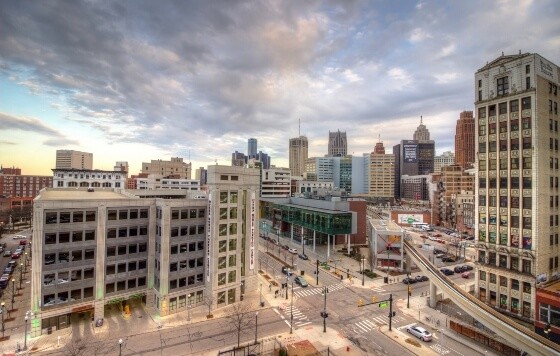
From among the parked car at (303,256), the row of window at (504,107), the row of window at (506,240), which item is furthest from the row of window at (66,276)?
the row of window at (504,107)

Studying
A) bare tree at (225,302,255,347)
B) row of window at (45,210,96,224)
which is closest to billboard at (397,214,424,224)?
bare tree at (225,302,255,347)

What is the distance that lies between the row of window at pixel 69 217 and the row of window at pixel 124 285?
12.1 m

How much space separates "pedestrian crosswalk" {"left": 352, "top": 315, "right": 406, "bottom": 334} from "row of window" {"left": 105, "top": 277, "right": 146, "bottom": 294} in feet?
128

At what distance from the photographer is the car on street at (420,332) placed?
151 ft

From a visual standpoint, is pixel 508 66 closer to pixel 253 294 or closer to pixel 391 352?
pixel 391 352

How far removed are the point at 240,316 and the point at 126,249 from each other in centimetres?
2374

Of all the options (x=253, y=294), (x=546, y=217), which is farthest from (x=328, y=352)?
(x=546, y=217)

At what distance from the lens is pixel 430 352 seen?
141ft

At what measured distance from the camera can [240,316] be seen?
53406mm

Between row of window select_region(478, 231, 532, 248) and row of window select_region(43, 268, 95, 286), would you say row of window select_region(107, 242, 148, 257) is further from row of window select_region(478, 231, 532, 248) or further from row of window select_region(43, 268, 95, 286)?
row of window select_region(478, 231, 532, 248)

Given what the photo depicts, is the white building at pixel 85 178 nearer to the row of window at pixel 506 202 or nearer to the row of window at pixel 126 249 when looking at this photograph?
the row of window at pixel 126 249

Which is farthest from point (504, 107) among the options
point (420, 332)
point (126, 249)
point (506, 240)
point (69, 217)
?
point (69, 217)

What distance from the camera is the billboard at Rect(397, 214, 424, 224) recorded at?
6122 inches

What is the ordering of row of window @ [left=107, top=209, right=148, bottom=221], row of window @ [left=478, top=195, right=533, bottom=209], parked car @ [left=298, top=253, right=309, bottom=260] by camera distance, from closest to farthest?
row of window @ [left=478, top=195, right=533, bottom=209], row of window @ [left=107, top=209, right=148, bottom=221], parked car @ [left=298, top=253, right=309, bottom=260]
